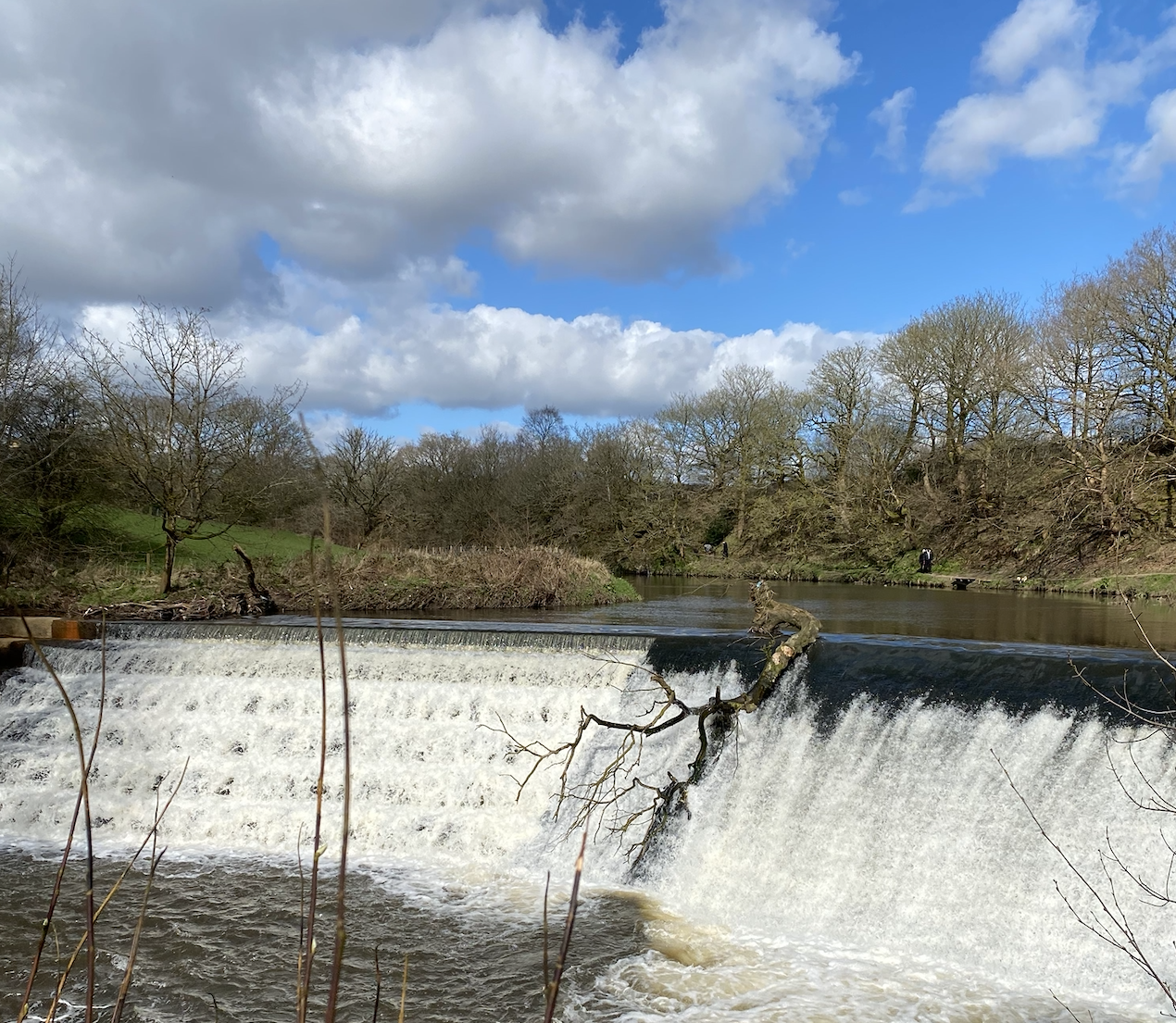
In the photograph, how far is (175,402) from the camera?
16281 millimetres

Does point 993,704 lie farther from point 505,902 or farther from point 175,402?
point 175,402

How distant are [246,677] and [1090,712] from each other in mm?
9340

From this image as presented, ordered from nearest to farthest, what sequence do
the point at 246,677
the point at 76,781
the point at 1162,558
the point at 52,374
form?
the point at 76,781, the point at 246,677, the point at 52,374, the point at 1162,558

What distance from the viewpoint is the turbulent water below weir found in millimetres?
6316

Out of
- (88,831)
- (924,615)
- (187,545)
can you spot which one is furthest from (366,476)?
(88,831)

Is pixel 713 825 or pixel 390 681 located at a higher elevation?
pixel 390 681

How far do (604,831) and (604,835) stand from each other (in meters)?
0.04

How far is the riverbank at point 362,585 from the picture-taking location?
14.7 metres

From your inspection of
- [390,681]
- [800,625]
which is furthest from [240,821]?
[800,625]

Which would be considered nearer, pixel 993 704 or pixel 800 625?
pixel 993 704

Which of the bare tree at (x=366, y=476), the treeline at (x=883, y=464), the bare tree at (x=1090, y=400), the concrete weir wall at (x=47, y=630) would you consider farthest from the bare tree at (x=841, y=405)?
the concrete weir wall at (x=47, y=630)

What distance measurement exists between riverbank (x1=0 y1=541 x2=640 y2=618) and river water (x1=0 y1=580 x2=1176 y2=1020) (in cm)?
274

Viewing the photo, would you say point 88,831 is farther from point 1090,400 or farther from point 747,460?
point 747,460

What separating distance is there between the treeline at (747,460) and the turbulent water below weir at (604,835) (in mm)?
3586
